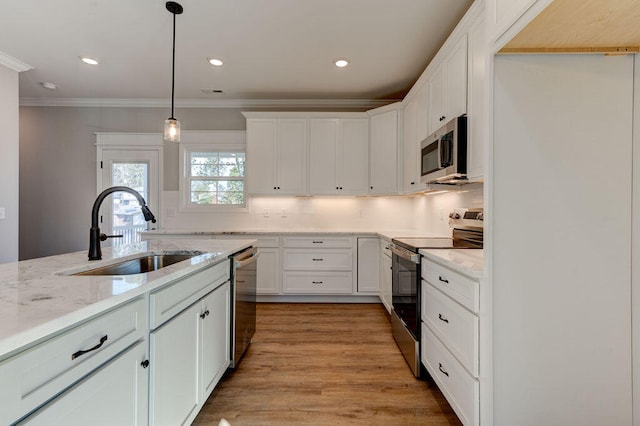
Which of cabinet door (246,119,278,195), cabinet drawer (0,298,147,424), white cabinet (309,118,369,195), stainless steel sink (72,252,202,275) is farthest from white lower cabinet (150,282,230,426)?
white cabinet (309,118,369,195)

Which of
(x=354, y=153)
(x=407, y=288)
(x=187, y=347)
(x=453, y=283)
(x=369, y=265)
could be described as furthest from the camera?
(x=354, y=153)

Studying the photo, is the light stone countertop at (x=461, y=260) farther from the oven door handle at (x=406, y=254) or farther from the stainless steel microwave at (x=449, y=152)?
the stainless steel microwave at (x=449, y=152)

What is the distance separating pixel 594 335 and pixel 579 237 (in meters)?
0.42

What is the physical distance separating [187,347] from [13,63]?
12.8ft

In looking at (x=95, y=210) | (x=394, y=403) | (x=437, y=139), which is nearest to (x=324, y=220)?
(x=437, y=139)

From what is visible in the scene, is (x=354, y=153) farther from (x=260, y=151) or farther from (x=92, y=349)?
(x=92, y=349)

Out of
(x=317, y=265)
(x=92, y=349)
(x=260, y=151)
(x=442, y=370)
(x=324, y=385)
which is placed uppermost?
(x=260, y=151)

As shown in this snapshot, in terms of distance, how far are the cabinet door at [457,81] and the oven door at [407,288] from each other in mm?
1103

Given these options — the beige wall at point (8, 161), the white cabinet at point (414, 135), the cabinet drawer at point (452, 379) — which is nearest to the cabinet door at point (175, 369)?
the cabinet drawer at point (452, 379)

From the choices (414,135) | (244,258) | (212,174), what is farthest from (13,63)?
(414,135)

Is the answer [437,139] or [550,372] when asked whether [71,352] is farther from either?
[437,139]

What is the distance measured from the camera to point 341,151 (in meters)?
3.96

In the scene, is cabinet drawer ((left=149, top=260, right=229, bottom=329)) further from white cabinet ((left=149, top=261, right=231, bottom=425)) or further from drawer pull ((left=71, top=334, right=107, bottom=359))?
drawer pull ((left=71, top=334, right=107, bottom=359))

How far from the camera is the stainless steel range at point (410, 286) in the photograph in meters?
2.05
